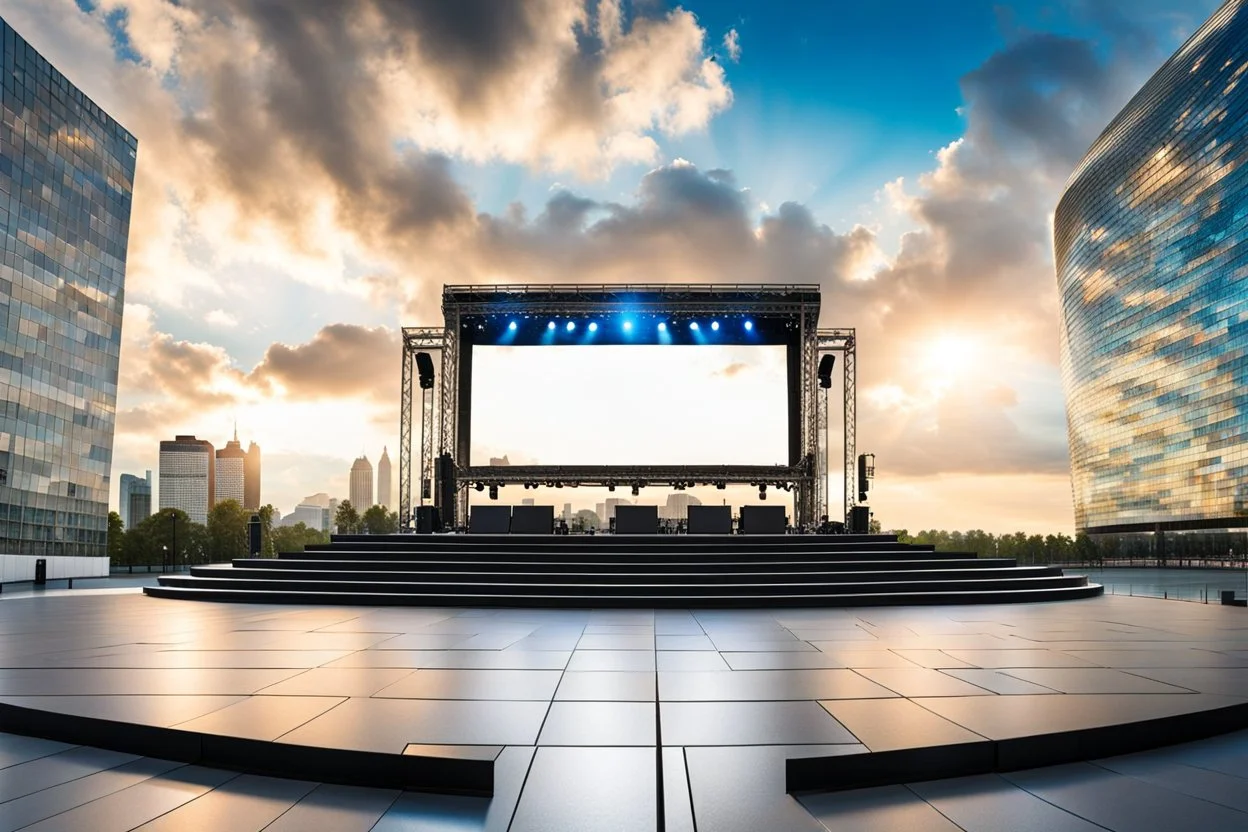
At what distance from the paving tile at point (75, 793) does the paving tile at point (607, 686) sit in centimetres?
304

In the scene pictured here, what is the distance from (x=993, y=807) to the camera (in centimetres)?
414

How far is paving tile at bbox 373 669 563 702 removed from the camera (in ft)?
20.1

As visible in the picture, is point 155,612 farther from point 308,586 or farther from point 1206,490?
point 1206,490

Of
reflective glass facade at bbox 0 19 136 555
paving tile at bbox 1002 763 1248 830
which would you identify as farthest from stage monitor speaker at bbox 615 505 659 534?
→ reflective glass facade at bbox 0 19 136 555

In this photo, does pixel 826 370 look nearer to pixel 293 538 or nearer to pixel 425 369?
pixel 425 369

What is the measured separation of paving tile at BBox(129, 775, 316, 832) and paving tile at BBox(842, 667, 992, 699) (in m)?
4.95

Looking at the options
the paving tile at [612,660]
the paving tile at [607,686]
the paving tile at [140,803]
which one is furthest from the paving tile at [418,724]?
the paving tile at [612,660]

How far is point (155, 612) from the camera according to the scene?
13.0m

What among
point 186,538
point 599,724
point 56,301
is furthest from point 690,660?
point 186,538

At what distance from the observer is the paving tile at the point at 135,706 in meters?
5.35

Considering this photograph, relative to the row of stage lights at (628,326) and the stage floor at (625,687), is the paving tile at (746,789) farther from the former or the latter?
the row of stage lights at (628,326)

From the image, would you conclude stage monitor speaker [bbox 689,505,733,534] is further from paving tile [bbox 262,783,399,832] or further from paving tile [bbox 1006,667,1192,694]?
paving tile [bbox 262,783,399,832]

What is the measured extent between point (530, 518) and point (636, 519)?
354cm

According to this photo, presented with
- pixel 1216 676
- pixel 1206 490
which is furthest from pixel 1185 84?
pixel 1216 676
